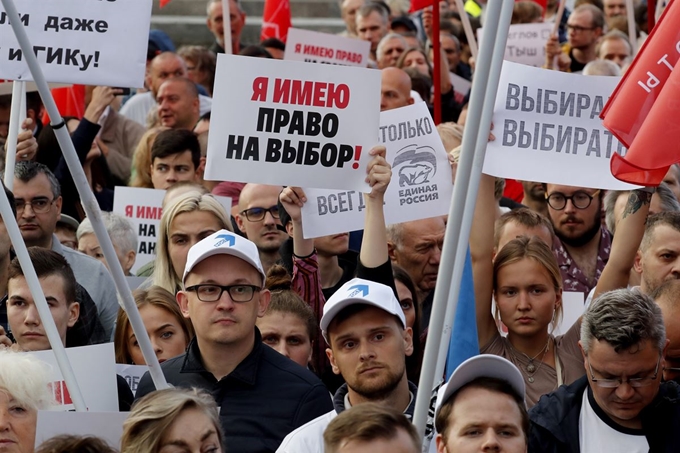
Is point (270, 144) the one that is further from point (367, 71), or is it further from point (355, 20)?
point (355, 20)

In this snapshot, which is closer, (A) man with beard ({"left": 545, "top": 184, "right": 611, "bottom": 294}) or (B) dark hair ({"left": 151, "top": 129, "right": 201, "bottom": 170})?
(A) man with beard ({"left": 545, "top": 184, "right": 611, "bottom": 294})

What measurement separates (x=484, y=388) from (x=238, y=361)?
3.75 ft

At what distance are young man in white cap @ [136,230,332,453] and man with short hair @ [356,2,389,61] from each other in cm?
791

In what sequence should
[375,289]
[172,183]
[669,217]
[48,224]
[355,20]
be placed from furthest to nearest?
[355,20]
[172,183]
[48,224]
[669,217]
[375,289]

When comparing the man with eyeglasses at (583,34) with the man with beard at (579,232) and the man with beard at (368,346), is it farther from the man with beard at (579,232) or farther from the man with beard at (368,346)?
the man with beard at (368,346)

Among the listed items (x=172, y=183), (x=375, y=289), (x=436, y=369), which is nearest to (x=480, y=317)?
(x=375, y=289)

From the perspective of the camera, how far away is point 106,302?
6.80 metres

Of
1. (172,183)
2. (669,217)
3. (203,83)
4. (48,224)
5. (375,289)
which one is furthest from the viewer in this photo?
(203,83)

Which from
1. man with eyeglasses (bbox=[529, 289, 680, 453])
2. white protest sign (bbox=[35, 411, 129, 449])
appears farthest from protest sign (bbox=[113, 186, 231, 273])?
man with eyeglasses (bbox=[529, 289, 680, 453])

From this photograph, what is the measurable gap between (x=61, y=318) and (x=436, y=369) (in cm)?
191

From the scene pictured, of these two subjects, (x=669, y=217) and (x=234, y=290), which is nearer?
(x=234, y=290)

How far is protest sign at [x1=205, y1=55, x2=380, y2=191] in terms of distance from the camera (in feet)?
19.3

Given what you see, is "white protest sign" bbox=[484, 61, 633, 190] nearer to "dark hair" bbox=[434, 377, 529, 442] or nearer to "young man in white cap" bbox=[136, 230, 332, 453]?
"young man in white cap" bbox=[136, 230, 332, 453]

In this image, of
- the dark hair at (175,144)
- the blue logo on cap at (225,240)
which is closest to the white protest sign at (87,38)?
the blue logo on cap at (225,240)
